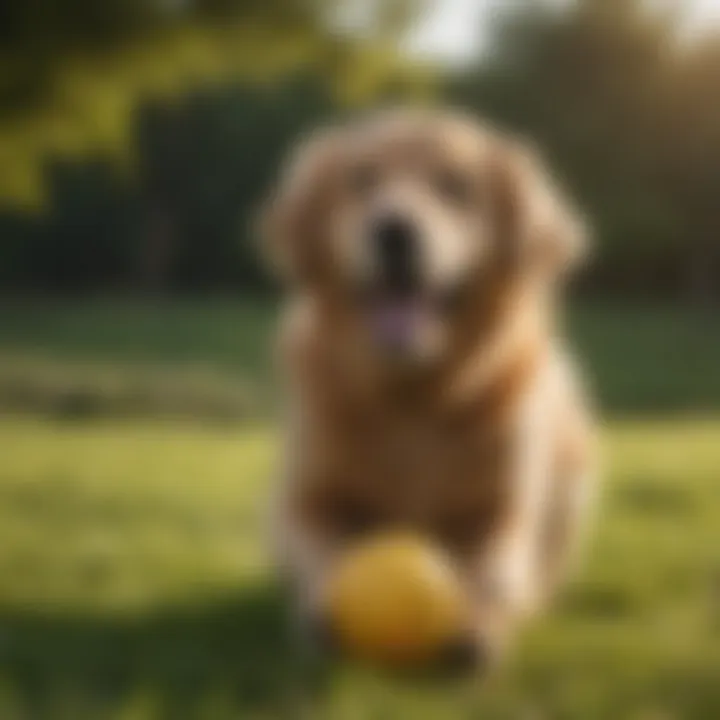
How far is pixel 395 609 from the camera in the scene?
0.82m

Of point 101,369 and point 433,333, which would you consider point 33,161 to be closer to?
point 101,369

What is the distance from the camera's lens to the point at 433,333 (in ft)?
2.96

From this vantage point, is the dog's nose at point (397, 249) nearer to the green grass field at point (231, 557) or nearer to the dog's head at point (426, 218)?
the dog's head at point (426, 218)

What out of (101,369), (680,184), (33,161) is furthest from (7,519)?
(680,184)

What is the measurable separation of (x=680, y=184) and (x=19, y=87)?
51 centimetres

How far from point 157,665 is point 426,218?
0.34 metres

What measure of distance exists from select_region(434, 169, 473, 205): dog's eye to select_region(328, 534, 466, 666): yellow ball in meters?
0.24

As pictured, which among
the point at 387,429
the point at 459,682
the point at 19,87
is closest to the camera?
the point at 459,682

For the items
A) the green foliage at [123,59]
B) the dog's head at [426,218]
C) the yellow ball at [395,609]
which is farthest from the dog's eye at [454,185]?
the yellow ball at [395,609]

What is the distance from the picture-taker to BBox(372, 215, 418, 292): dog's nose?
2.85ft

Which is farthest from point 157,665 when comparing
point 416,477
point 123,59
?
point 123,59

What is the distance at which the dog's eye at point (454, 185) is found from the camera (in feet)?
2.94

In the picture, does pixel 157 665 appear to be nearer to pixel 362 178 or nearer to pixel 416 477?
pixel 416 477

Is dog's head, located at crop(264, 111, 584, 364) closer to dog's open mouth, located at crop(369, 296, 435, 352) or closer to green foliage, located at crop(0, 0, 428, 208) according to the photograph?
dog's open mouth, located at crop(369, 296, 435, 352)
